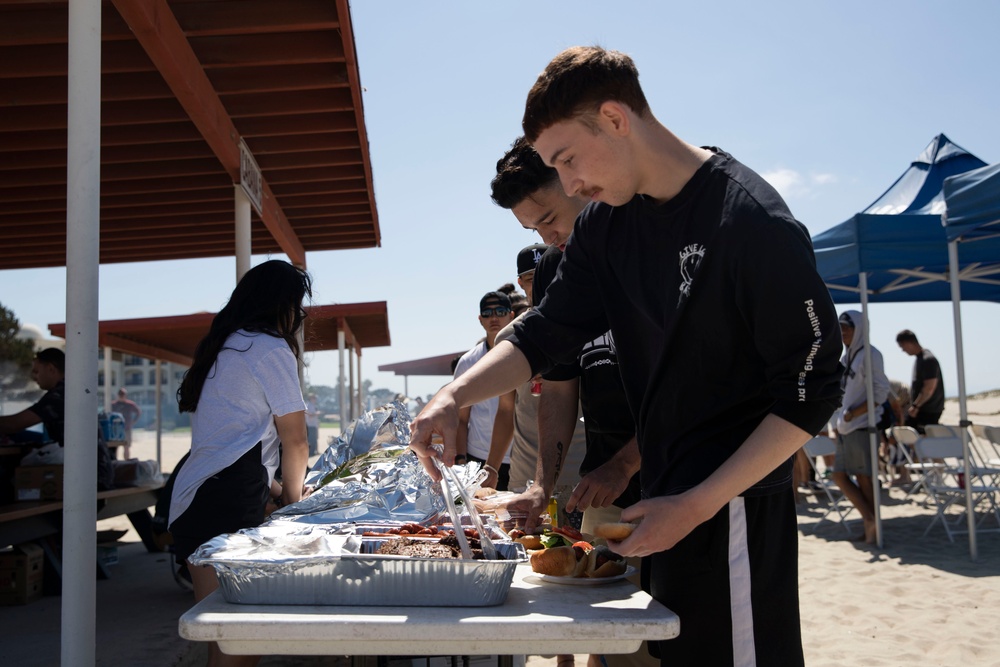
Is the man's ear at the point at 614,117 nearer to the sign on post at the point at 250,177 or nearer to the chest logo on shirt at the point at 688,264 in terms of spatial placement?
the chest logo on shirt at the point at 688,264

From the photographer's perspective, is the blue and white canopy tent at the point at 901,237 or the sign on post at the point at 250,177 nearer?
the sign on post at the point at 250,177

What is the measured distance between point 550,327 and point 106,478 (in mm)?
5458

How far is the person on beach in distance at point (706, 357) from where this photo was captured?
139 cm

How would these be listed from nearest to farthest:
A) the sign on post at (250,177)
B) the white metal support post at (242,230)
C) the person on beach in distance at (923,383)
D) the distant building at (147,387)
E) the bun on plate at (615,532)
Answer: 1. the bun on plate at (615,532)
2. the sign on post at (250,177)
3. the white metal support post at (242,230)
4. the person on beach in distance at (923,383)
5. the distant building at (147,387)

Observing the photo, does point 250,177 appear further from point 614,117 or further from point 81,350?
point 614,117

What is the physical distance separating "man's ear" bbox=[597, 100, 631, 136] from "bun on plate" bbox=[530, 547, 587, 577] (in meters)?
0.82

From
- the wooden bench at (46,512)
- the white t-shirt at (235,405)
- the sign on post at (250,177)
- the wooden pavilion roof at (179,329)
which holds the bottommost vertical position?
the wooden bench at (46,512)

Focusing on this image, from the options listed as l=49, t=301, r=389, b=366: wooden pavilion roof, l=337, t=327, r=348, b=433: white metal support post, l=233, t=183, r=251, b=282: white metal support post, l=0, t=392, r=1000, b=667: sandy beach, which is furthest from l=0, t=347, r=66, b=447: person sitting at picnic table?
l=337, t=327, r=348, b=433: white metal support post

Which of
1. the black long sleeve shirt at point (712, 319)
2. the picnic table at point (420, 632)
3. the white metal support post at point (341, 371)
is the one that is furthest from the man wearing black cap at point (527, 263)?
the white metal support post at point (341, 371)

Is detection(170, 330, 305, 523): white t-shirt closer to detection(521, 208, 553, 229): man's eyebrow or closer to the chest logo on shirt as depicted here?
detection(521, 208, 553, 229): man's eyebrow

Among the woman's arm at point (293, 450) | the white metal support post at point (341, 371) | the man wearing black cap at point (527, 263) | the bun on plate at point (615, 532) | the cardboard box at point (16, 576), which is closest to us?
the bun on plate at point (615, 532)

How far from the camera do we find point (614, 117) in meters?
1.52

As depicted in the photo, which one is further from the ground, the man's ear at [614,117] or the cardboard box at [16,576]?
the man's ear at [614,117]

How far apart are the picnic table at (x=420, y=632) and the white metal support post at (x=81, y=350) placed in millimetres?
1685
